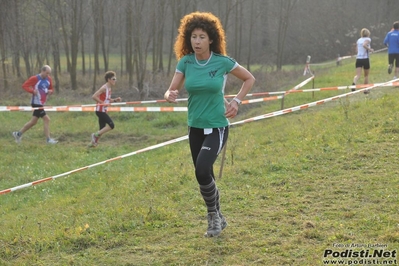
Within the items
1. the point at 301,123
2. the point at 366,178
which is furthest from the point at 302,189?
the point at 301,123

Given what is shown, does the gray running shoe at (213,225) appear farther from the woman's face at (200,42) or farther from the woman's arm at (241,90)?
the woman's face at (200,42)

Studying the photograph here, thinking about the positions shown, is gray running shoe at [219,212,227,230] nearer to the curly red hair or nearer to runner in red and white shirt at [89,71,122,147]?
the curly red hair

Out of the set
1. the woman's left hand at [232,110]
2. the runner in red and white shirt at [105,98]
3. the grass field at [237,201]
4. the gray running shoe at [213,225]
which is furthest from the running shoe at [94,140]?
the woman's left hand at [232,110]

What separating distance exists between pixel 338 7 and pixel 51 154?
44075mm

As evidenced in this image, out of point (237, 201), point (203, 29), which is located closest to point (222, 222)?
point (237, 201)

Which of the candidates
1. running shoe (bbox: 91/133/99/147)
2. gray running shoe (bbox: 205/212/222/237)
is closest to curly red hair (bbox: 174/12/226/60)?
gray running shoe (bbox: 205/212/222/237)

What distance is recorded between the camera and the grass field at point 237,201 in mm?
4562

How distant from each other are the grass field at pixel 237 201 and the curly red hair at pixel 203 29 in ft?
5.72

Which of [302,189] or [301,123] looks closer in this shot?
[302,189]

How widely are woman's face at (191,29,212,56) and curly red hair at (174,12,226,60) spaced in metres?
0.05

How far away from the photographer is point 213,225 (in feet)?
15.9

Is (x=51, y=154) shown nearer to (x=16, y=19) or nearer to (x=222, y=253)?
(x=222, y=253)

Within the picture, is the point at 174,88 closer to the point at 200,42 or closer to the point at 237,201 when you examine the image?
the point at 200,42

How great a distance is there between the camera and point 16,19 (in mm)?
23969
